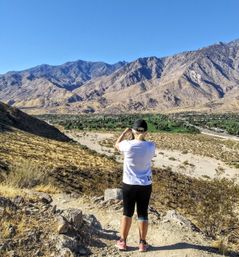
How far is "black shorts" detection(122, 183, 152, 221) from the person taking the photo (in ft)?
26.1

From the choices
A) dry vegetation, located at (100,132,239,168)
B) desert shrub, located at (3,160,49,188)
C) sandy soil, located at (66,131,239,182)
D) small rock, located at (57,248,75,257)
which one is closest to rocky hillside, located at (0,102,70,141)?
sandy soil, located at (66,131,239,182)

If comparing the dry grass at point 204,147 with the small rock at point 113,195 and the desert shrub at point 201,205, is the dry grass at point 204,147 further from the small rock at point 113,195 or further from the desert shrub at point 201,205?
the small rock at point 113,195

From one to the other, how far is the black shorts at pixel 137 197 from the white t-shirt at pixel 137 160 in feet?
0.33

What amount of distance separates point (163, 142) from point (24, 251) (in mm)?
65299

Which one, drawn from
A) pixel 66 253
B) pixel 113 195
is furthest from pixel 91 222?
pixel 113 195

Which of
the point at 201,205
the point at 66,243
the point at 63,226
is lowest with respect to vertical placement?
the point at 201,205

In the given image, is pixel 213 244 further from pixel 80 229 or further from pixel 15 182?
pixel 15 182

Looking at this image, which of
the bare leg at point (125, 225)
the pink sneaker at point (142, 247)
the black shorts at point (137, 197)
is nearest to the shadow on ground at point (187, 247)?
the pink sneaker at point (142, 247)

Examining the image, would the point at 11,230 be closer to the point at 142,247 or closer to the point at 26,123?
the point at 142,247

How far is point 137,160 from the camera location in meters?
7.93

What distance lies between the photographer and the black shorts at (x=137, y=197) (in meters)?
7.96

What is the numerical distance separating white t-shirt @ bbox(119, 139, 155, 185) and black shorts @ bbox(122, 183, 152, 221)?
99 millimetres

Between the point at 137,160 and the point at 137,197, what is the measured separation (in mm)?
702

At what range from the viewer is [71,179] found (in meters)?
23.0
